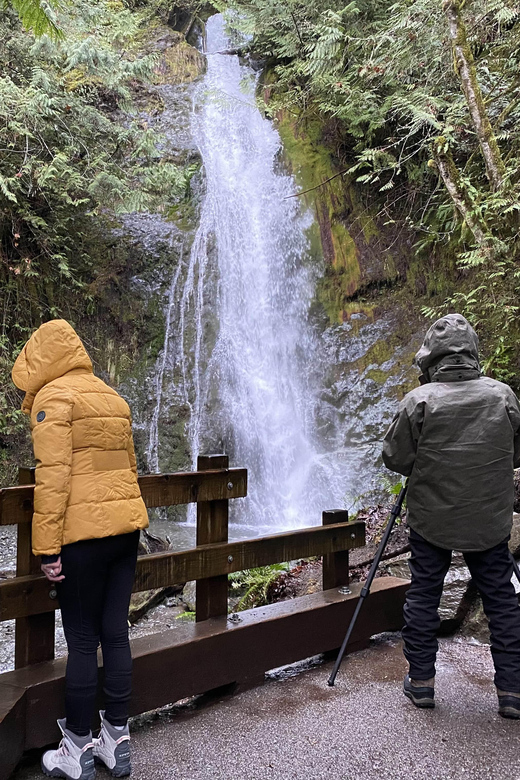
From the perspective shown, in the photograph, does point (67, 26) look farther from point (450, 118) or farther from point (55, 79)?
point (450, 118)

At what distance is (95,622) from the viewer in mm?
2773

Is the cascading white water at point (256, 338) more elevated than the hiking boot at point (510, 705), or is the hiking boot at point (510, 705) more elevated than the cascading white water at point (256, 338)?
the cascading white water at point (256, 338)

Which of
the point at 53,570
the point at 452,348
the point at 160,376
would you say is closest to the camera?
the point at 53,570

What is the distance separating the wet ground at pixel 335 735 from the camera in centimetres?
277

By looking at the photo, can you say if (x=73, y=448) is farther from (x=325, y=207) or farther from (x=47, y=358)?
(x=325, y=207)

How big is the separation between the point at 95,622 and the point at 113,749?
1.84ft

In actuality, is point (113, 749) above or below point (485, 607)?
below

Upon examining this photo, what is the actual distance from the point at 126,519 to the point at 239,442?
9199 millimetres

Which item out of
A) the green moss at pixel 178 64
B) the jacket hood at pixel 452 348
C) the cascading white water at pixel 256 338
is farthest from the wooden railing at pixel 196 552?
the green moss at pixel 178 64

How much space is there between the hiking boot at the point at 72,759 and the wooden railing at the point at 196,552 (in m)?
0.42

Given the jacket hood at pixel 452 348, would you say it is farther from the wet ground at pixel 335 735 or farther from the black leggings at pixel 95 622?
the black leggings at pixel 95 622

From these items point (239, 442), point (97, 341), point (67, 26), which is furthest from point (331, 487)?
point (67, 26)

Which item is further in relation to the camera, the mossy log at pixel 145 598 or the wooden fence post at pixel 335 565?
the mossy log at pixel 145 598

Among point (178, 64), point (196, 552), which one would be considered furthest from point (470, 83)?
point (178, 64)
